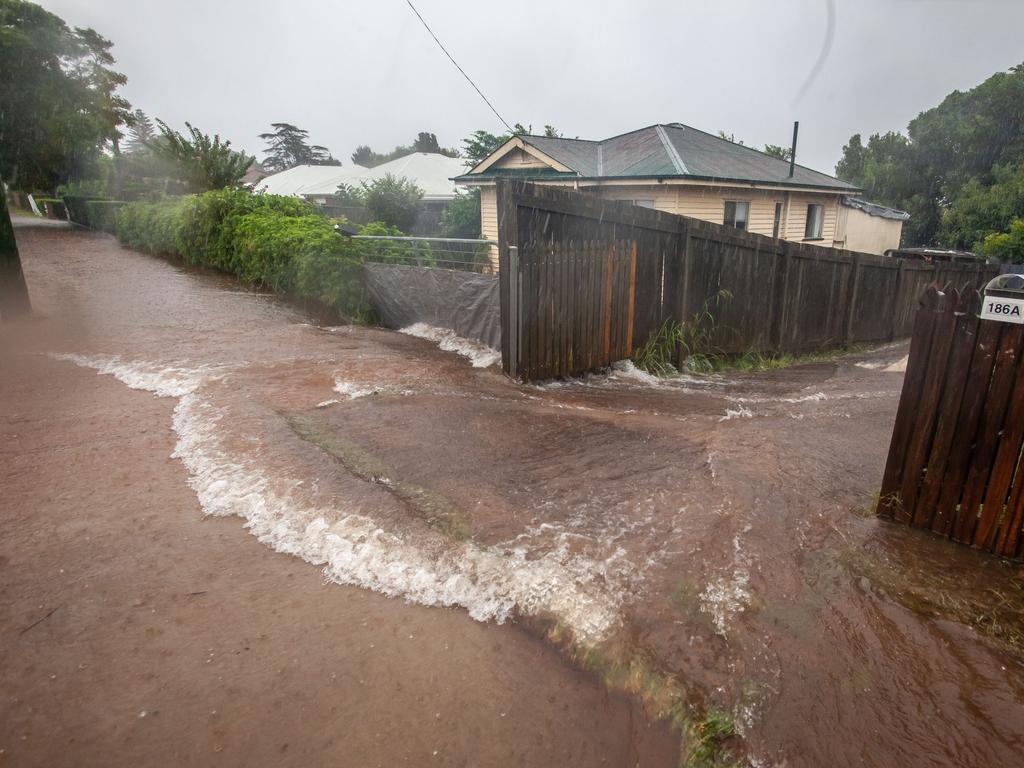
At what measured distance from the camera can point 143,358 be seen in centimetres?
763

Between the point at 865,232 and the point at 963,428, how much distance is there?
2481 centimetres

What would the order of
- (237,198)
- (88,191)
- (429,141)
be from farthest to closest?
(429,141) < (88,191) < (237,198)

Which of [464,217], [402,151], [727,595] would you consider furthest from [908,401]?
[402,151]

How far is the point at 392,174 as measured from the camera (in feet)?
83.2

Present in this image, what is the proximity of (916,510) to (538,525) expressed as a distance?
2226 millimetres

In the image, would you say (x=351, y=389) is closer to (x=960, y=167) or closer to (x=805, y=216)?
(x=805, y=216)

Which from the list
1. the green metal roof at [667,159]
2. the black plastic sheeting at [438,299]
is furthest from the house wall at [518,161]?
the black plastic sheeting at [438,299]

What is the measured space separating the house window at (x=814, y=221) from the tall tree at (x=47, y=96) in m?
36.8

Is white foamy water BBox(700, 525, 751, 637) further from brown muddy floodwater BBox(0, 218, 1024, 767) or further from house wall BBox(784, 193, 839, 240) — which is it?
house wall BBox(784, 193, 839, 240)

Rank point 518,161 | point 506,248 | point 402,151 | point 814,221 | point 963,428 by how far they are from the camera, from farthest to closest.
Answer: point 402,151 < point 814,221 < point 518,161 < point 506,248 < point 963,428

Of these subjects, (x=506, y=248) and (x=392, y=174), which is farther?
(x=392, y=174)

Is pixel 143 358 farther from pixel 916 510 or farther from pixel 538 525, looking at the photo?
pixel 916 510

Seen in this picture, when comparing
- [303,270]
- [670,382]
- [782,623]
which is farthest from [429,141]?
[782,623]

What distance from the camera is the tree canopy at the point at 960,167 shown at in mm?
31188
